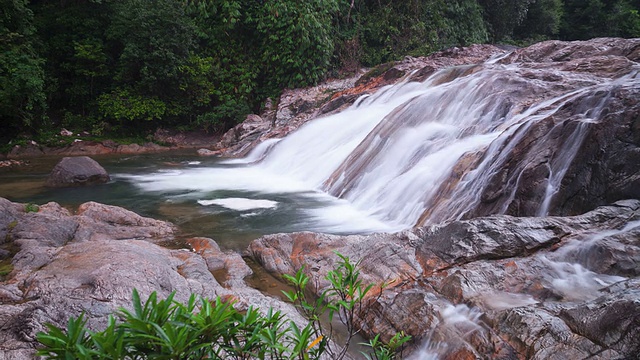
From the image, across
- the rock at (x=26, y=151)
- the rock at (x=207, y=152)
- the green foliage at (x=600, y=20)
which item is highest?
the green foliage at (x=600, y=20)

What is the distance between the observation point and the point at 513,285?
316 cm

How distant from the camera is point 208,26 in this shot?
18.0 metres

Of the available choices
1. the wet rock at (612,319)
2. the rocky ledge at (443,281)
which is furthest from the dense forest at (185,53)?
the wet rock at (612,319)

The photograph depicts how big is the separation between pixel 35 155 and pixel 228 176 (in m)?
7.09

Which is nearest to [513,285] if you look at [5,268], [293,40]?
[5,268]

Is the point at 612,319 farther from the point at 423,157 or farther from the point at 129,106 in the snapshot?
the point at 129,106

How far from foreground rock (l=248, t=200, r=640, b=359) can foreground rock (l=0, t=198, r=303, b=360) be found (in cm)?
98

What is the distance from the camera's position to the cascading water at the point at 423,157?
5699mm

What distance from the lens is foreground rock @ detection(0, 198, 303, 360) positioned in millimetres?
2744

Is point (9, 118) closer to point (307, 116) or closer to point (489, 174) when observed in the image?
point (307, 116)

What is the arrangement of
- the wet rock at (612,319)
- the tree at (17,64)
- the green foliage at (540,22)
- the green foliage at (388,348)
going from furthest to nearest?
the green foliage at (540,22) < the tree at (17,64) < the wet rock at (612,319) < the green foliage at (388,348)

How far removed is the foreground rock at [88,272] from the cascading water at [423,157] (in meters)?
2.30

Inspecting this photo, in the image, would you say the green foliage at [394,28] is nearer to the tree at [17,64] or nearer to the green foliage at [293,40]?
A: the green foliage at [293,40]

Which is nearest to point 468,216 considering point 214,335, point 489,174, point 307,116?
point 489,174
